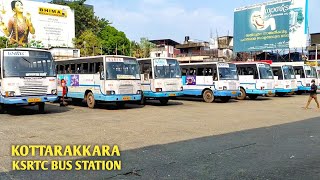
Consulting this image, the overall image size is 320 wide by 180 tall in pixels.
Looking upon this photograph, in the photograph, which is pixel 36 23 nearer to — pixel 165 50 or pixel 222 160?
pixel 165 50

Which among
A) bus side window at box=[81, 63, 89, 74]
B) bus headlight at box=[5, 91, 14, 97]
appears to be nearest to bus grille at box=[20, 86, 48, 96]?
bus headlight at box=[5, 91, 14, 97]

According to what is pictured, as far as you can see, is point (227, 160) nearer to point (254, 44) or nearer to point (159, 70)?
point (159, 70)

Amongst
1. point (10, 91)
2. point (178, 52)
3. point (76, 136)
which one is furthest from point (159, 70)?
point (178, 52)

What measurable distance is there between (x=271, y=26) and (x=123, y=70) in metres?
26.8

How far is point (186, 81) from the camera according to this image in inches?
931

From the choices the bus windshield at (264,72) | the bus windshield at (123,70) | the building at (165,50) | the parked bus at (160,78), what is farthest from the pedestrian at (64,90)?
the building at (165,50)

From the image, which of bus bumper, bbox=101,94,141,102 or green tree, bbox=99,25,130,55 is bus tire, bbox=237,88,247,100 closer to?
bus bumper, bbox=101,94,141,102

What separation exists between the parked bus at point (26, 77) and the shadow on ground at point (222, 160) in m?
7.51

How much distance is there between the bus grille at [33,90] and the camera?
13844mm

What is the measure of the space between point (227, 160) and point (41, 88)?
942 centimetres

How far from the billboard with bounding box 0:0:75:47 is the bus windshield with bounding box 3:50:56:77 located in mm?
42665

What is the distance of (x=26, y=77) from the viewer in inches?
548

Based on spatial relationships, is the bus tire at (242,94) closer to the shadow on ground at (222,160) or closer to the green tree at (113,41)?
the shadow on ground at (222,160)

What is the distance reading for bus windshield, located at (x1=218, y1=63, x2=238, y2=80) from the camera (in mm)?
21703
